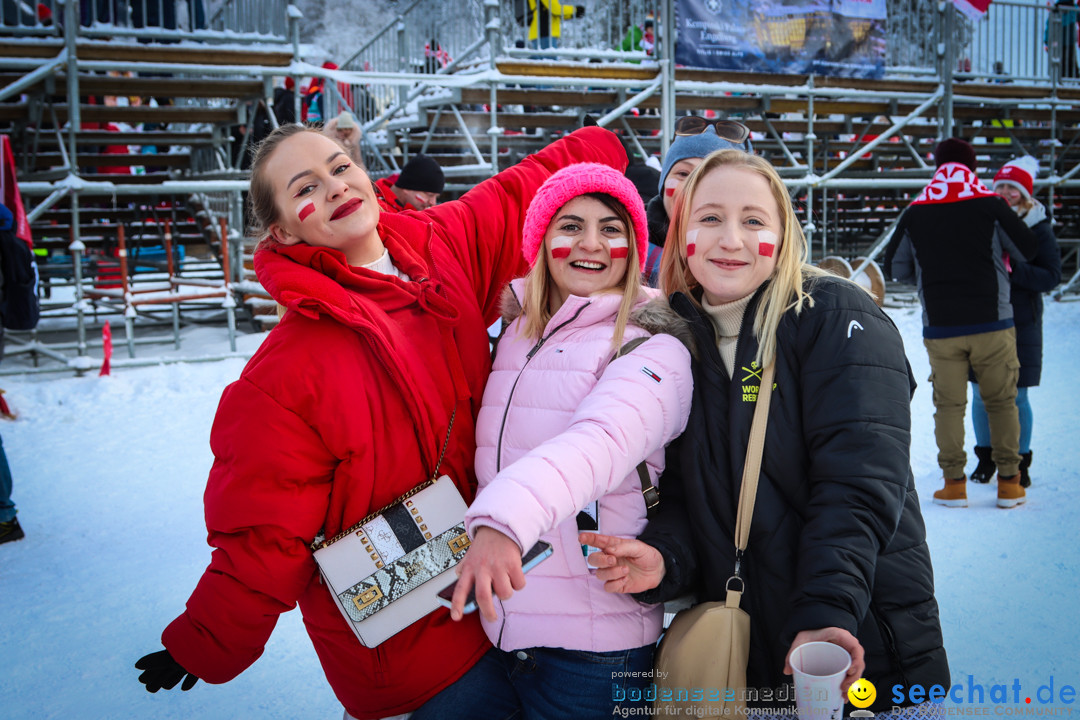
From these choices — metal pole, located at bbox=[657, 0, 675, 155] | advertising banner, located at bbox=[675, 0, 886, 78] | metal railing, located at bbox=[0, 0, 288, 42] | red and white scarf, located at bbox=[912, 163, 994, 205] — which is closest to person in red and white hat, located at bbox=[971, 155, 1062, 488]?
red and white scarf, located at bbox=[912, 163, 994, 205]

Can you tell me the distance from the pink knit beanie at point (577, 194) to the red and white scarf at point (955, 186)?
10.7ft

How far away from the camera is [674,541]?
1542 millimetres

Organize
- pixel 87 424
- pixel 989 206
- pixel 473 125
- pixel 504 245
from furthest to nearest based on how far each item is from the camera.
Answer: pixel 473 125, pixel 87 424, pixel 989 206, pixel 504 245

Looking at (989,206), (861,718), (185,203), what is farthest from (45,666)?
(185,203)

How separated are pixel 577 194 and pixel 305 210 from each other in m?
0.62

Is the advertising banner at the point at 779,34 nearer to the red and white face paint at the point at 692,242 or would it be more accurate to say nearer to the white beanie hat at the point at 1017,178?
the white beanie hat at the point at 1017,178

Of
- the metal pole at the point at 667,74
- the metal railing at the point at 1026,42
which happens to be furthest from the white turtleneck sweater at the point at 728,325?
the metal railing at the point at 1026,42

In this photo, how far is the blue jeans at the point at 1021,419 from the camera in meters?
4.65

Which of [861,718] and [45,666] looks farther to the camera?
[45,666]

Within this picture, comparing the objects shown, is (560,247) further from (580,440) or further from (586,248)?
(580,440)

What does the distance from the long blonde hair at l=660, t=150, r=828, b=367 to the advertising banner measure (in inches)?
344

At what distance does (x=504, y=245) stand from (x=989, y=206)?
3.42 metres

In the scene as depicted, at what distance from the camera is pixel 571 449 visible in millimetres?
1327

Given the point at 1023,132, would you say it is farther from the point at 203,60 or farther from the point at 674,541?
the point at 674,541
